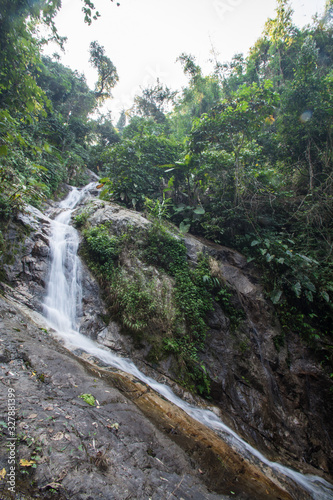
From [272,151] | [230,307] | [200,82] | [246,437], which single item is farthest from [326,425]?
[200,82]

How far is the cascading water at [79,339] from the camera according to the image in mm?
4164

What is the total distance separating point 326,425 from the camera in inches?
225

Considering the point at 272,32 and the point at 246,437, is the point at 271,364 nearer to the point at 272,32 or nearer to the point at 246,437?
the point at 246,437

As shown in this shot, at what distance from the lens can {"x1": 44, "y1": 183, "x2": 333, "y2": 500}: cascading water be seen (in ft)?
13.7

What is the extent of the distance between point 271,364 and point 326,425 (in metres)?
1.90

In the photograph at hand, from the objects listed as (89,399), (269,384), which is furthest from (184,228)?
(89,399)

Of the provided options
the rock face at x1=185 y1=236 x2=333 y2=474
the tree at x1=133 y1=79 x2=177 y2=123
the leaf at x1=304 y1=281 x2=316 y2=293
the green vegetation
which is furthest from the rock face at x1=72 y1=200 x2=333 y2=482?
the tree at x1=133 y1=79 x2=177 y2=123

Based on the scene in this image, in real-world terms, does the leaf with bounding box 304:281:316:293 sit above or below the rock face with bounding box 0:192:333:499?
above

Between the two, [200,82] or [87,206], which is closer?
[87,206]

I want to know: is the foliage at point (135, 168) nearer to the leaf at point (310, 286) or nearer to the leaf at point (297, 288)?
the leaf at point (297, 288)

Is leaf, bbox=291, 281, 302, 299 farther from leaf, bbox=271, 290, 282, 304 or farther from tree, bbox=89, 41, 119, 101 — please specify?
tree, bbox=89, 41, 119, 101

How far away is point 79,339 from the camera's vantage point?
5066mm

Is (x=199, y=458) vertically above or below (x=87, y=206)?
below

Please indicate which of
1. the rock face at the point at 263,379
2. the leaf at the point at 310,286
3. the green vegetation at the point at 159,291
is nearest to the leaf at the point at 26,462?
the rock face at the point at 263,379
